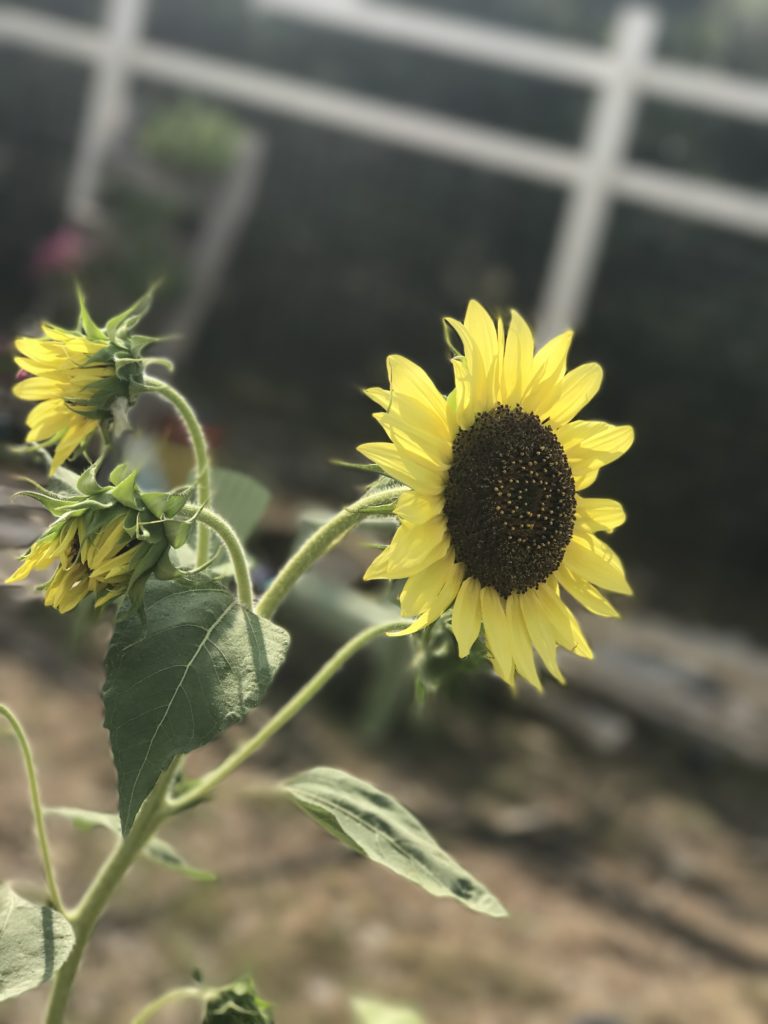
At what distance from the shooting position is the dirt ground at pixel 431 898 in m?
1.50

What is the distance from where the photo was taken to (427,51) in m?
4.00

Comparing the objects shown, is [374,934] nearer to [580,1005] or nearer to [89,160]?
[580,1005]

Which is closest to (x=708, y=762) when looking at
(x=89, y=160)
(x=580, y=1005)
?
(x=580, y=1005)

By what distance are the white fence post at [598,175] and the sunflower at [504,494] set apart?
3.22 metres

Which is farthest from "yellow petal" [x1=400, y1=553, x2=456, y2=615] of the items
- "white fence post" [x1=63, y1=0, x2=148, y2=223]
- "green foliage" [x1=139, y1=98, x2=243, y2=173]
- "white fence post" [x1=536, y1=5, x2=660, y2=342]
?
"white fence post" [x1=63, y1=0, x2=148, y2=223]

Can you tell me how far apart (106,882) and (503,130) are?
12.4 feet

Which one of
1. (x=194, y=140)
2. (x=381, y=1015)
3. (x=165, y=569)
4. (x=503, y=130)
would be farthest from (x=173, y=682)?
(x=503, y=130)

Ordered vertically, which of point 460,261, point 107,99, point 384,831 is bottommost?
point 384,831

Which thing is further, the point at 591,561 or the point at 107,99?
the point at 107,99

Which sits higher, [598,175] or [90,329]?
[598,175]

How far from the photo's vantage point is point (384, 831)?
0.49m

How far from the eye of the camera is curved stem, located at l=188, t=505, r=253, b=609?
0.43 meters

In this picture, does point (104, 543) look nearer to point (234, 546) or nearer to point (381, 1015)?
point (234, 546)

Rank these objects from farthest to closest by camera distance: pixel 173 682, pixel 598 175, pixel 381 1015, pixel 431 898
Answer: pixel 598 175, pixel 431 898, pixel 381 1015, pixel 173 682
